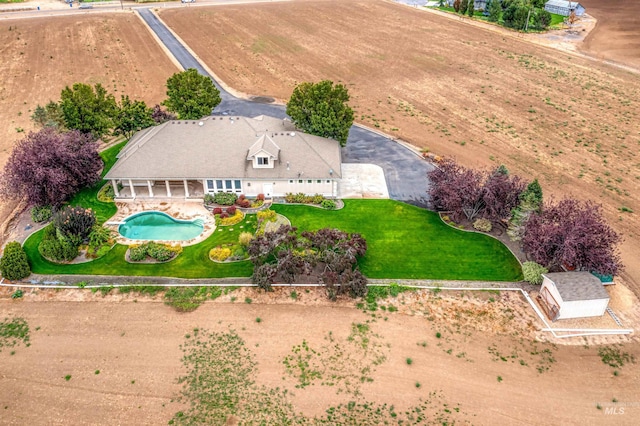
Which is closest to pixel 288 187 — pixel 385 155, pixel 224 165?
pixel 224 165

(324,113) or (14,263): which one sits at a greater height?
(324,113)

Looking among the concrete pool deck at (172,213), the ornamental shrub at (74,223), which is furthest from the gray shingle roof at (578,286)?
the ornamental shrub at (74,223)

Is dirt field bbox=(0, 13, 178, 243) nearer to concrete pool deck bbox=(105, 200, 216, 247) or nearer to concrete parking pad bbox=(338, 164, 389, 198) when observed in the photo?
concrete pool deck bbox=(105, 200, 216, 247)

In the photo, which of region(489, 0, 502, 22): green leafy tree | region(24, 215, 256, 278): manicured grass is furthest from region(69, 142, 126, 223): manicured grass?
region(489, 0, 502, 22): green leafy tree

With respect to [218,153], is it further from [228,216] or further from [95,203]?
[95,203]

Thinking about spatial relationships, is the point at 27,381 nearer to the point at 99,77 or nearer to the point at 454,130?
the point at 454,130

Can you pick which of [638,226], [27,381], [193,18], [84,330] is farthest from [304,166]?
[193,18]
